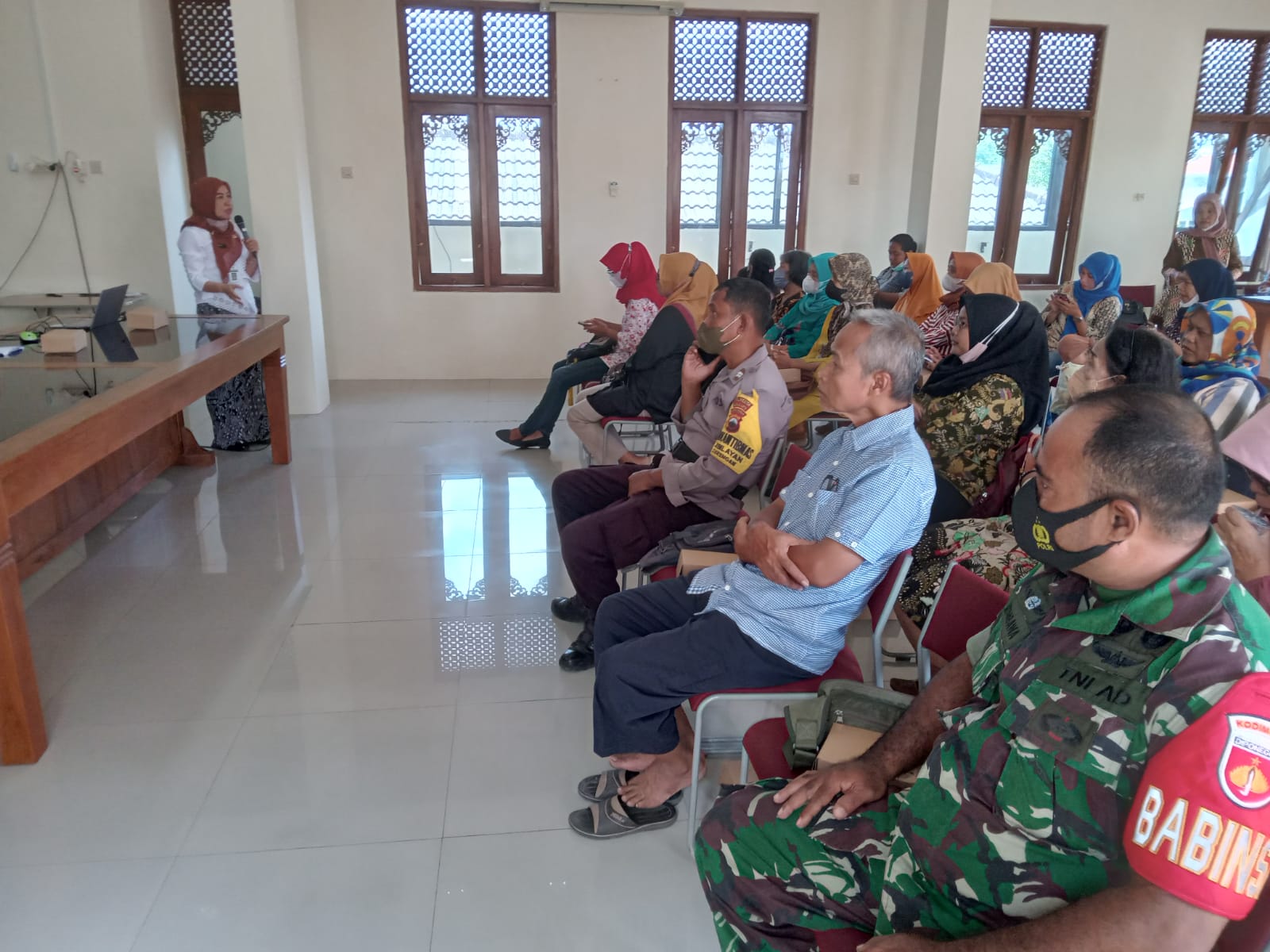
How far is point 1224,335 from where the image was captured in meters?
2.92

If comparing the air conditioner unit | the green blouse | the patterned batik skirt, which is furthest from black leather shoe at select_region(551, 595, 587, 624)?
the air conditioner unit

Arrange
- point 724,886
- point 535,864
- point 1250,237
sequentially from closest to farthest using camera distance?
point 724,886
point 535,864
point 1250,237

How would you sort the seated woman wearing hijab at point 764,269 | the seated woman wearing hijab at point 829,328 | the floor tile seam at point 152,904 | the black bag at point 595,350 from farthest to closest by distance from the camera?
the seated woman wearing hijab at point 764,269 → the black bag at point 595,350 → the seated woman wearing hijab at point 829,328 → the floor tile seam at point 152,904

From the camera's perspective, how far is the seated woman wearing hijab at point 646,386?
3.71 m

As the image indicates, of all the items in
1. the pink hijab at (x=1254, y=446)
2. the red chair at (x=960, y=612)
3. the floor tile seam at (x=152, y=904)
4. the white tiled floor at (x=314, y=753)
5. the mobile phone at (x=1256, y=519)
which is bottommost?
the floor tile seam at (x=152, y=904)

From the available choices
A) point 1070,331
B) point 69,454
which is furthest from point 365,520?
point 1070,331

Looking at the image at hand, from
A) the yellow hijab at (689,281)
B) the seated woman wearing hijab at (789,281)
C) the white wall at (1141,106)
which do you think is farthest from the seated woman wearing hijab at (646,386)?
the white wall at (1141,106)

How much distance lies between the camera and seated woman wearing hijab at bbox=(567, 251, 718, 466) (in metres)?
3.71

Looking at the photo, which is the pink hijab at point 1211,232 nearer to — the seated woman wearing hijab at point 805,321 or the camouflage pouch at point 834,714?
the seated woman wearing hijab at point 805,321

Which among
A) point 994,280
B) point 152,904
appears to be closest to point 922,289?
point 994,280

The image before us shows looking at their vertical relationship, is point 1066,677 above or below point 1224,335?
below

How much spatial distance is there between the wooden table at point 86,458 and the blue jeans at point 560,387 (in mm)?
1357

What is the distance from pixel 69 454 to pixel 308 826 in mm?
1214

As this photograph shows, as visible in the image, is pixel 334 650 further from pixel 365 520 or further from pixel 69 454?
pixel 365 520
